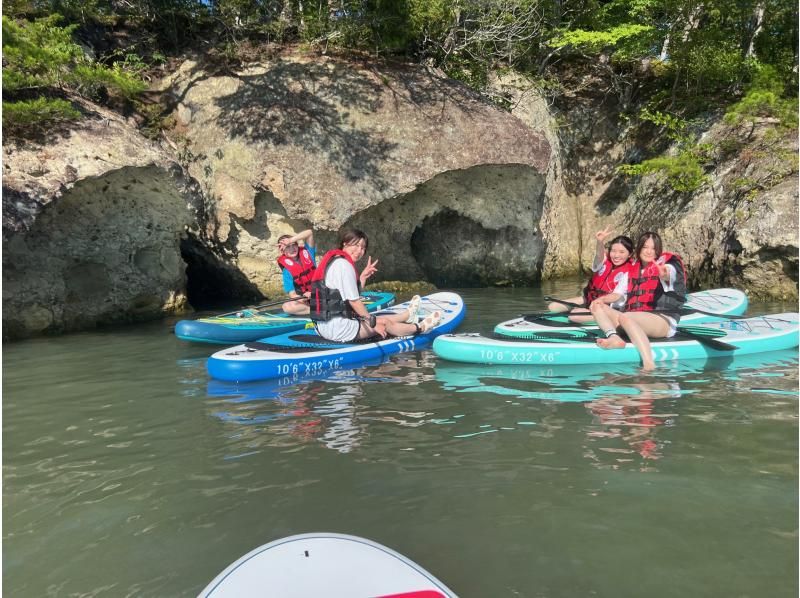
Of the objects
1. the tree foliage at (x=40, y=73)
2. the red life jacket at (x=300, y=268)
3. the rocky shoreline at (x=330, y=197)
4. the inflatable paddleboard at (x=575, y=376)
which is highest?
the tree foliage at (x=40, y=73)

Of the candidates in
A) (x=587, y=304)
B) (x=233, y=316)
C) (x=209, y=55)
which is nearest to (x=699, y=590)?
(x=587, y=304)

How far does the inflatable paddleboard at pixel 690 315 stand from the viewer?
22.2 feet

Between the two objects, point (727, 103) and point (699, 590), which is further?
point (727, 103)

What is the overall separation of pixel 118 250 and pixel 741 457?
29.9 ft

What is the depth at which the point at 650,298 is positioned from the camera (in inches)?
254

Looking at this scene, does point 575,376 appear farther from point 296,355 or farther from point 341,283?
point 296,355

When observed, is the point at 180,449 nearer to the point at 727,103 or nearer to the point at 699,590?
the point at 699,590

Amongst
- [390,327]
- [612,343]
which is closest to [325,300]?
[390,327]

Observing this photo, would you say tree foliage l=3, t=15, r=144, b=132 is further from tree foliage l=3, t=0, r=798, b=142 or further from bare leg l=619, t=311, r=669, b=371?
bare leg l=619, t=311, r=669, b=371

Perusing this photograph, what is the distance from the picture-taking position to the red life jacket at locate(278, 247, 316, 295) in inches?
335

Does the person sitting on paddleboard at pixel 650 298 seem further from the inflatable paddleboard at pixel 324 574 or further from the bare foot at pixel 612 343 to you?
the inflatable paddleboard at pixel 324 574

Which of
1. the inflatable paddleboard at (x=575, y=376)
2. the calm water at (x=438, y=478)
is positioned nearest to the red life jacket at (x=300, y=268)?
the inflatable paddleboard at (x=575, y=376)

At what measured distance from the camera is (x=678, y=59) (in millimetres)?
13617

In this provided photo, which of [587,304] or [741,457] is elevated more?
[587,304]
